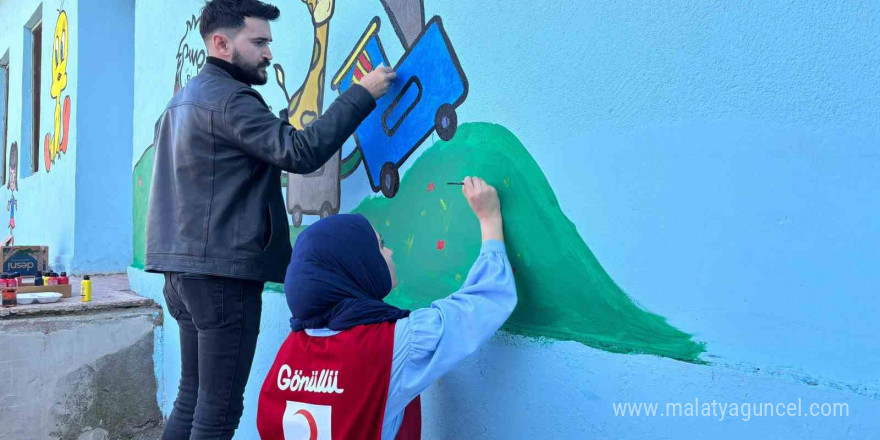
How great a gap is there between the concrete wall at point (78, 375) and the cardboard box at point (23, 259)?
173 cm

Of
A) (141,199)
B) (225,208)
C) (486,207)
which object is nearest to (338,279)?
(486,207)

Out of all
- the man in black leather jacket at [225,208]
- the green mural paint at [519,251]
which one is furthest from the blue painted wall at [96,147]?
the green mural paint at [519,251]

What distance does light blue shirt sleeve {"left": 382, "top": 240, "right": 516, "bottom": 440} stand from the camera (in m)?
1.44

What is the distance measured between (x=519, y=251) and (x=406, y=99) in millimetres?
700

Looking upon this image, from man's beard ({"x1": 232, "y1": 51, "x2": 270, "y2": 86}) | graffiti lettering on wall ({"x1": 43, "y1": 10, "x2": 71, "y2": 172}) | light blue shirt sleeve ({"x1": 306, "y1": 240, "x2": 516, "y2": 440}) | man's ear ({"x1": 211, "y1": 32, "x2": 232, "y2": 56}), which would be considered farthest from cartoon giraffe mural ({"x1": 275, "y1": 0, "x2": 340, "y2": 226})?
graffiti lettering on wall ({"x1": 43, "y1": 10, "x2": 71, "y2": 172})

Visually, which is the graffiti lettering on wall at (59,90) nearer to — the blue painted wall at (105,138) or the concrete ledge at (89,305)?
the blue painted wall at (105,138)

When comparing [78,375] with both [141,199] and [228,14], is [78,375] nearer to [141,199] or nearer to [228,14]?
[141,199]

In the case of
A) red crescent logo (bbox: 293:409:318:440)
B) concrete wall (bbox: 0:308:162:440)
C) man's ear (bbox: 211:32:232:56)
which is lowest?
concrete wall (bbox: 0:308:162:440)

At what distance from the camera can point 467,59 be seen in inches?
72.4

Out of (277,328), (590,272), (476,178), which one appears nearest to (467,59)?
(476,178)

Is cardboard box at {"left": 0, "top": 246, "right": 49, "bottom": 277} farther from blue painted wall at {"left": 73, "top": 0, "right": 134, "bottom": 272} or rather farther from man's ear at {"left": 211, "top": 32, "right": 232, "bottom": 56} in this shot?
man's ear at {"left": 211, "top": 32, "right": 232, "bottom": 56}

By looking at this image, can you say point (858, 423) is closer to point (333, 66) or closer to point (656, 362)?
point (656, 362)

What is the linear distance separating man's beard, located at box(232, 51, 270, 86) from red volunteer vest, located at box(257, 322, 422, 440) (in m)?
1.04

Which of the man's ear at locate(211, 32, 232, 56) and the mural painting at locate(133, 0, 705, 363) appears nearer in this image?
the mural painting at locate(133, 0, 705, 363)
